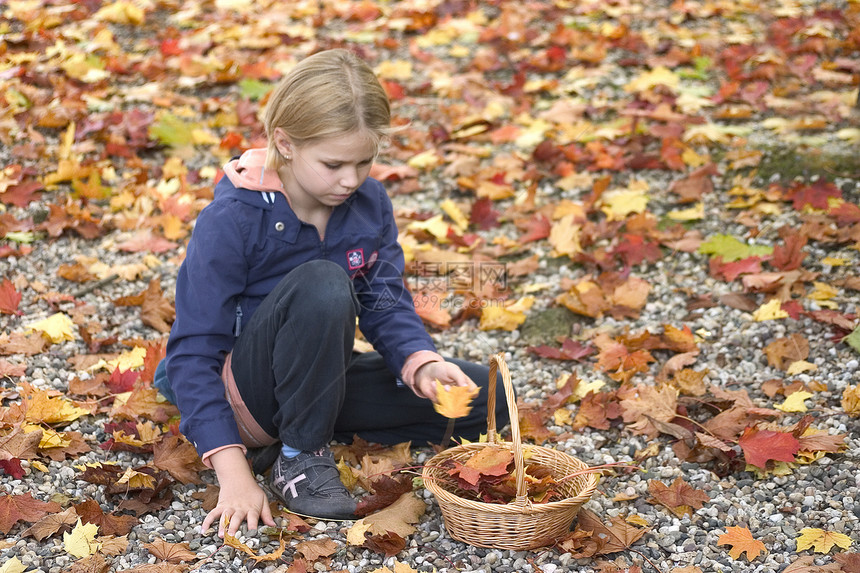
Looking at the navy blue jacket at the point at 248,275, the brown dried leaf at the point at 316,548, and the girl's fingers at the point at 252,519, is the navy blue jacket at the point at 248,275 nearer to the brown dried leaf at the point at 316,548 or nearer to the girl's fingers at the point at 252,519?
the girl's fingers at the point at 252,519

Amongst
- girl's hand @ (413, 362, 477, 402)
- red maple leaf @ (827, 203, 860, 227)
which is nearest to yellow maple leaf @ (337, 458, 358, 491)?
girl's hand @ (413, 362, 477, 402)

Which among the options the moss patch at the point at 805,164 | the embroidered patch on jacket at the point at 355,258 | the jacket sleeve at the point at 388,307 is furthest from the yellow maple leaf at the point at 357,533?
the moss patch at the point at 805,164

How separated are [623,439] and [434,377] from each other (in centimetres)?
61

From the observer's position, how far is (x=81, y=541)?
6.36ft

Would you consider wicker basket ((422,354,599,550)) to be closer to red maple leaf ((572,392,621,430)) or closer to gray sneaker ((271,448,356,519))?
gray sneaker ((271,448,356,519))

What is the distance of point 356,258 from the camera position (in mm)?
2381

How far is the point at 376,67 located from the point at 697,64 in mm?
1816

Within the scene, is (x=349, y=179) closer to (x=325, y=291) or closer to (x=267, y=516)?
(x=325, y=291)

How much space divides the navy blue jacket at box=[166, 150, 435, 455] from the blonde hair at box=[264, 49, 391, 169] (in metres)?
0.16

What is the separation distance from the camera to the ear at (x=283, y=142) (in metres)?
2.19

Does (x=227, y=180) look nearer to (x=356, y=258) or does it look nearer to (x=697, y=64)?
(x=356, y=258)

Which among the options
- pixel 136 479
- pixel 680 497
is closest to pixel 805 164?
pixel 680 497

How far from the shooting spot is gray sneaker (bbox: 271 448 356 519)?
2.13 meters

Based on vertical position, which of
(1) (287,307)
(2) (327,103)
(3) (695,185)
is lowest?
(3) (695,185)
